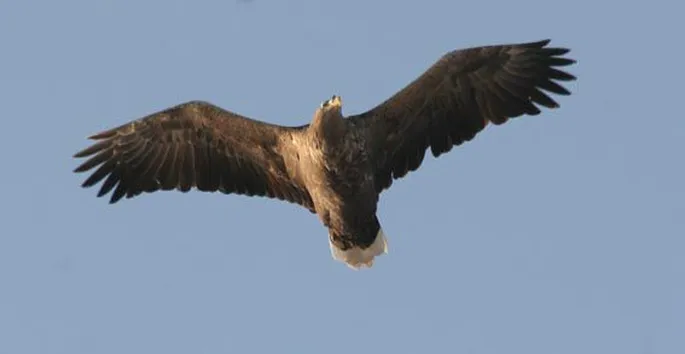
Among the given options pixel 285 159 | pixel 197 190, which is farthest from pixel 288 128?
pixel 197 190

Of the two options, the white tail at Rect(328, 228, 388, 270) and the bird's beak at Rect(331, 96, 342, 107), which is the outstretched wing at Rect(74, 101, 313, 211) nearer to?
the white tail at Rect(328, 228, 388, 270)

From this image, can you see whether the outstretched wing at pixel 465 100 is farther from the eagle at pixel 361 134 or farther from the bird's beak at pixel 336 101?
the bird's beak at pixel 336 101

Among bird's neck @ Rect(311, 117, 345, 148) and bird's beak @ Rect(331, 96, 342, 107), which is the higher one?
bird's beak @ Rect(331, 96, 342, 107)

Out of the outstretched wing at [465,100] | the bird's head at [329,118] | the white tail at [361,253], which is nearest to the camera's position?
the bird's head at [329,118]

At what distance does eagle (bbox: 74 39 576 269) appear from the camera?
43.3 feet

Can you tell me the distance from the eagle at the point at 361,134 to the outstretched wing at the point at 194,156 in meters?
0.01

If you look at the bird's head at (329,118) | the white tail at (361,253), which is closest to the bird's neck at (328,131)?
the bird's head at (329,118)

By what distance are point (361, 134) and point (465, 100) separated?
1.34 metres

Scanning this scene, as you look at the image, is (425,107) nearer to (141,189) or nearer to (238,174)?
(238,174)

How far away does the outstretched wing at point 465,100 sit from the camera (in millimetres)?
13328

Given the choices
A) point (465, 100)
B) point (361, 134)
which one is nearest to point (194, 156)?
point (361, 134)

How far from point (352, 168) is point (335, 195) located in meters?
0.35

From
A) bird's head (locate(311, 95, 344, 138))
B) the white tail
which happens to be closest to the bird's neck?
bird's head (locate(311, 95, 344, 138))

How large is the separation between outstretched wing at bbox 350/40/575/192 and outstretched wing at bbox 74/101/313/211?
108 cm
